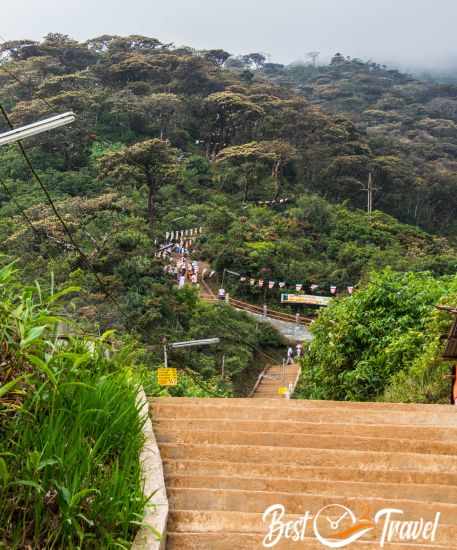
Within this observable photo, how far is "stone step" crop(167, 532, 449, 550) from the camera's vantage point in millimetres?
2441

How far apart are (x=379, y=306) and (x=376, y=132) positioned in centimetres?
4782

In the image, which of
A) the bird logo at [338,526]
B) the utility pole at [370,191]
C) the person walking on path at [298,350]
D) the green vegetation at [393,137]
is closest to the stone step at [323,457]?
the bird logo at [338,526]

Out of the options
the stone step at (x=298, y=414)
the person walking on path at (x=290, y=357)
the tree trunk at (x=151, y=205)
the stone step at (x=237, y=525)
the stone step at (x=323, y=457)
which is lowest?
the person walking on path at (x=290, y=357)

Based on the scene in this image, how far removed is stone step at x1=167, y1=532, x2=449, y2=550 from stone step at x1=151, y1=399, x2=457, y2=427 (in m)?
1.25

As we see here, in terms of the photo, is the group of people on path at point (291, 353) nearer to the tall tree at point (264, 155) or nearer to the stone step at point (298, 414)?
the tall tree at point (264, 155)

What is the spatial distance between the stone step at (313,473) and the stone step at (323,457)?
9 cm

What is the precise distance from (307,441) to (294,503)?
0.68 m

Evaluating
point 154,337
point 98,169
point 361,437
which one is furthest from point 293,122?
point 361,437

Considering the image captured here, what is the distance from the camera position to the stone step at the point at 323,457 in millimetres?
3104

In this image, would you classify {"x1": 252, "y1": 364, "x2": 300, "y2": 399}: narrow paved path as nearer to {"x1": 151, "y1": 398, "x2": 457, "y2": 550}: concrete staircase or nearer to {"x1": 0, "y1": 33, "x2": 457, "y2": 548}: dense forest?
{"x1": 0, "y1": 33, "x2": 457, "y2": 548}: dense forest

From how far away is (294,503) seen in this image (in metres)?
2.71

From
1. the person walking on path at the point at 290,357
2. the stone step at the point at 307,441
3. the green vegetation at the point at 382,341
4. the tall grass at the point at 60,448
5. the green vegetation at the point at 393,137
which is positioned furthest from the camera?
the green vegetation at the point at 393,137

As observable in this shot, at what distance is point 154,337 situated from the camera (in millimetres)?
17750

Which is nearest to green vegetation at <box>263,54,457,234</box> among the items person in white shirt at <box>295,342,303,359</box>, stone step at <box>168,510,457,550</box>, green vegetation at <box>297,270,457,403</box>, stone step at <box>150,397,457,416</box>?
person in white shirt at <box>295,342,303,359</box>
